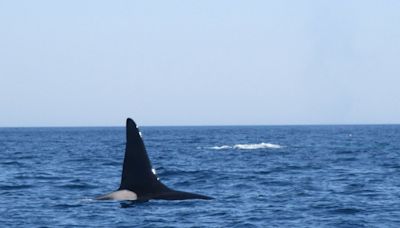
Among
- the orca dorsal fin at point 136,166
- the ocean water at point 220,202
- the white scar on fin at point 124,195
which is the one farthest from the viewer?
the white scar on fin at point 124,195

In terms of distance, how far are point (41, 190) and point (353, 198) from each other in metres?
11.8

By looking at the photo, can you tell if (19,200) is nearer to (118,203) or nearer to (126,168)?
(118,203)

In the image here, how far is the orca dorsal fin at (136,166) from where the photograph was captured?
75.1ft

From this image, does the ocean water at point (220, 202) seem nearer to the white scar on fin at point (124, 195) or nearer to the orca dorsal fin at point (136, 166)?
the white scar on fin at point (124, 195)

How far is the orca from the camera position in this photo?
2295 centimetres

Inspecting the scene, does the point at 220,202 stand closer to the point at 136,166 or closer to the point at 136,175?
the point at 136,175

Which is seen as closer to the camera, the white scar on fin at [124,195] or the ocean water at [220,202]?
the ocean water at [220,202]

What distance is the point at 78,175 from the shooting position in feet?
142

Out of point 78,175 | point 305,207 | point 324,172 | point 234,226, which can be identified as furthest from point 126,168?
point 324,172

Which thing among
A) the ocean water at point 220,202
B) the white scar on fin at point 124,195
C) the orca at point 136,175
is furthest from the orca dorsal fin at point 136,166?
the ocean water at point 220,202

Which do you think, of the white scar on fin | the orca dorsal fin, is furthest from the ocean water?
the orca dorsal fin

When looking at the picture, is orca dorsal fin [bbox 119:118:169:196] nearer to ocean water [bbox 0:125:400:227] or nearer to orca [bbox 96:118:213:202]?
orca [bbox 96:118:213:202]

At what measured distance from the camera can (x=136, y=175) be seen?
76.6ft

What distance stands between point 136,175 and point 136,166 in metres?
0.28
